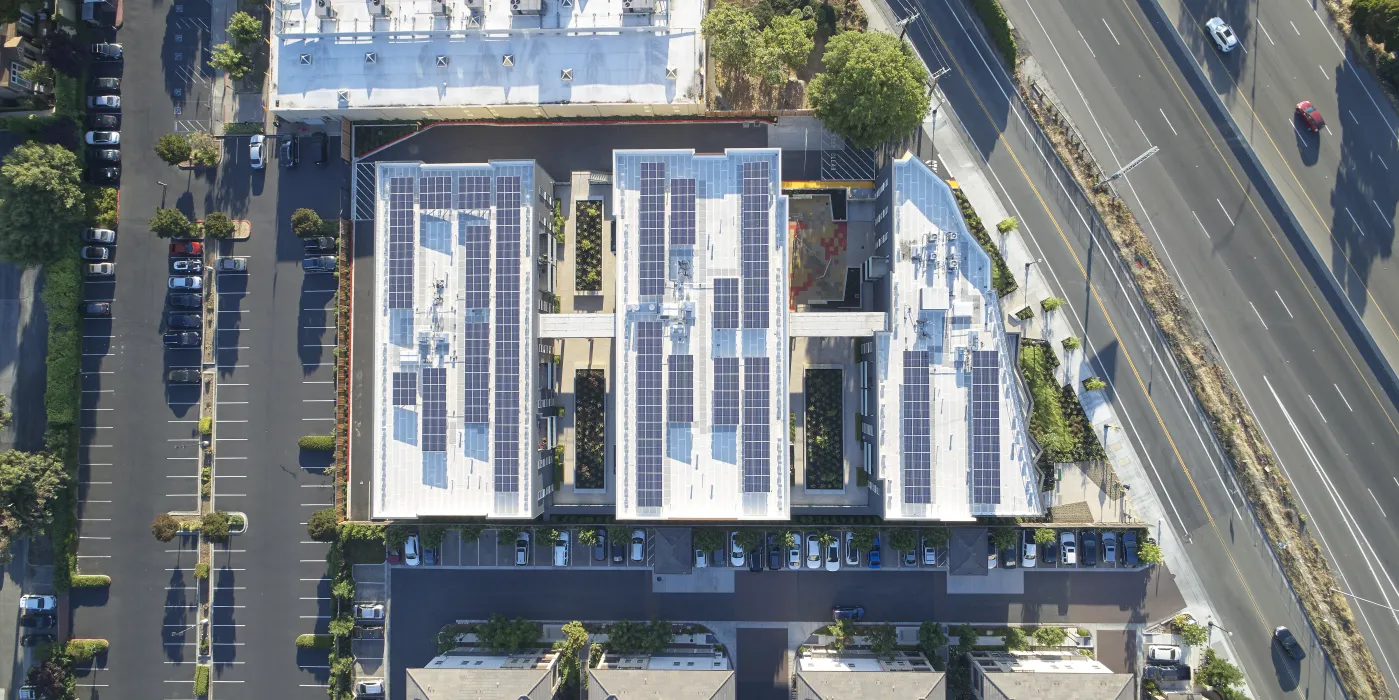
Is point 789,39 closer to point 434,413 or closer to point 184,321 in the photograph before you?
point 434,413

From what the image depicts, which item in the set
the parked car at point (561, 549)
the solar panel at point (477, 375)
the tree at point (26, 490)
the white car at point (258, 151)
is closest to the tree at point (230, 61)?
the white car at point (258, 151)

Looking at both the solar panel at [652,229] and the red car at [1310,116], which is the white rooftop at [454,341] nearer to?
the solar panel at [652,229]

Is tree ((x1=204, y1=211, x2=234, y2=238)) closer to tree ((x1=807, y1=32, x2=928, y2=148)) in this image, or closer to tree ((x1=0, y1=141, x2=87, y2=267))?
tree ((x1=0, y1=141, x2=87, y2=267))

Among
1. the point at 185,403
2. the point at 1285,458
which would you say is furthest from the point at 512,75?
the point at 1285,458

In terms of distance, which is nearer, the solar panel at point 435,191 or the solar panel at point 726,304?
the solar panel at point 726,304

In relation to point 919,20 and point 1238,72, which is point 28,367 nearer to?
point 919,20

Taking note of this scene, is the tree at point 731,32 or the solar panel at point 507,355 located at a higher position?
the tree at point 731,32

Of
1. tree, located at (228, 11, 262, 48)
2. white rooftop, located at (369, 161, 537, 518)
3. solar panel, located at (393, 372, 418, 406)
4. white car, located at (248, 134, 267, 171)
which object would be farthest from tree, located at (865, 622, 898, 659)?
tree, located at (228, 11, 262, 48)
